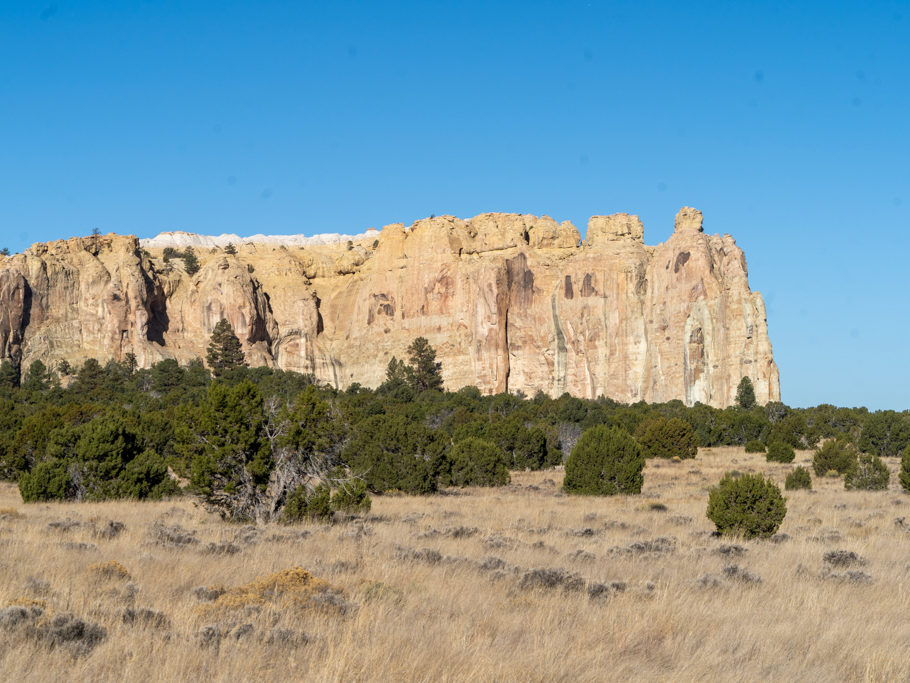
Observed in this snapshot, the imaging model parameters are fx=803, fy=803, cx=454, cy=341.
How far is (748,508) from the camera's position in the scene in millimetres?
16250

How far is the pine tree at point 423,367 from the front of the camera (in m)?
102

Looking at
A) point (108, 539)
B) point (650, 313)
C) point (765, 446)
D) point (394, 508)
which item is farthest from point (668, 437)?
point (650, 313)

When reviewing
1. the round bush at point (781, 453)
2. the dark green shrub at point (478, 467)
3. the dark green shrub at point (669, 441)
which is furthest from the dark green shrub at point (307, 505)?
the round bush at point (781, 453)

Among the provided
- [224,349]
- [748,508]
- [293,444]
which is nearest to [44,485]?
[293,444]

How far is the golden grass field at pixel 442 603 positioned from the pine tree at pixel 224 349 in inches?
3428

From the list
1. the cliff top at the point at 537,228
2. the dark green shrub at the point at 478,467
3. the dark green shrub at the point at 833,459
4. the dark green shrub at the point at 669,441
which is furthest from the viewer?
the cliff top at the point at 537,228

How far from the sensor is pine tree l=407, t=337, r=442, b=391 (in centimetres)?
10154

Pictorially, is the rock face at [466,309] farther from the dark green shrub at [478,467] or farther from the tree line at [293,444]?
the dark green shrub at [478,467]

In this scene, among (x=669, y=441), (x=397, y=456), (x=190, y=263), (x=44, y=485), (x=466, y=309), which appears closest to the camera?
(x=44, y=485)

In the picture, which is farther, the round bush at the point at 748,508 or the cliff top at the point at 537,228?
the cliff top at the point at 537,228

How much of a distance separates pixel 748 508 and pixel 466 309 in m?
94.0

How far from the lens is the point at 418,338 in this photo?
10806cm

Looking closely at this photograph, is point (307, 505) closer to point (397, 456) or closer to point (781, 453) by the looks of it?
point (397, 456)

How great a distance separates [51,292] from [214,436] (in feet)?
328
